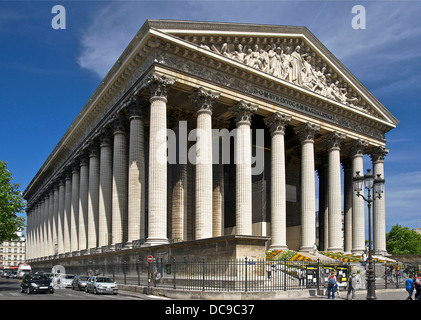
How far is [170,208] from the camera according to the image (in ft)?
135

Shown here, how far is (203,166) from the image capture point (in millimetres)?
34094

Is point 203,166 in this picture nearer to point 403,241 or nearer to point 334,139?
point 334,139

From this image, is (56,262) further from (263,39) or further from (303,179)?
(263,39)

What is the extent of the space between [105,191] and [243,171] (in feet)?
44.8

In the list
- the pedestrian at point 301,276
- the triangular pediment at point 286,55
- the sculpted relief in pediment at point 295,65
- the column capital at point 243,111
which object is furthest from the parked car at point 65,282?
the sculpted relief in pediment at point 295,65

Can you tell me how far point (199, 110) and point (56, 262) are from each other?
109 feet

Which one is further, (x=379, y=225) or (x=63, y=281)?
(x=379, y=225)

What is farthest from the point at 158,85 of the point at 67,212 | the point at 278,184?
the point at 67,212

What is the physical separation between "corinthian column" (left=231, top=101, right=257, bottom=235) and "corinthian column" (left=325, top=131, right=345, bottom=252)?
414 inches

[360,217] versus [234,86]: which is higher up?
[234,86]

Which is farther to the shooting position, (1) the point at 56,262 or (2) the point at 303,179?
(1) the point at 56,262
